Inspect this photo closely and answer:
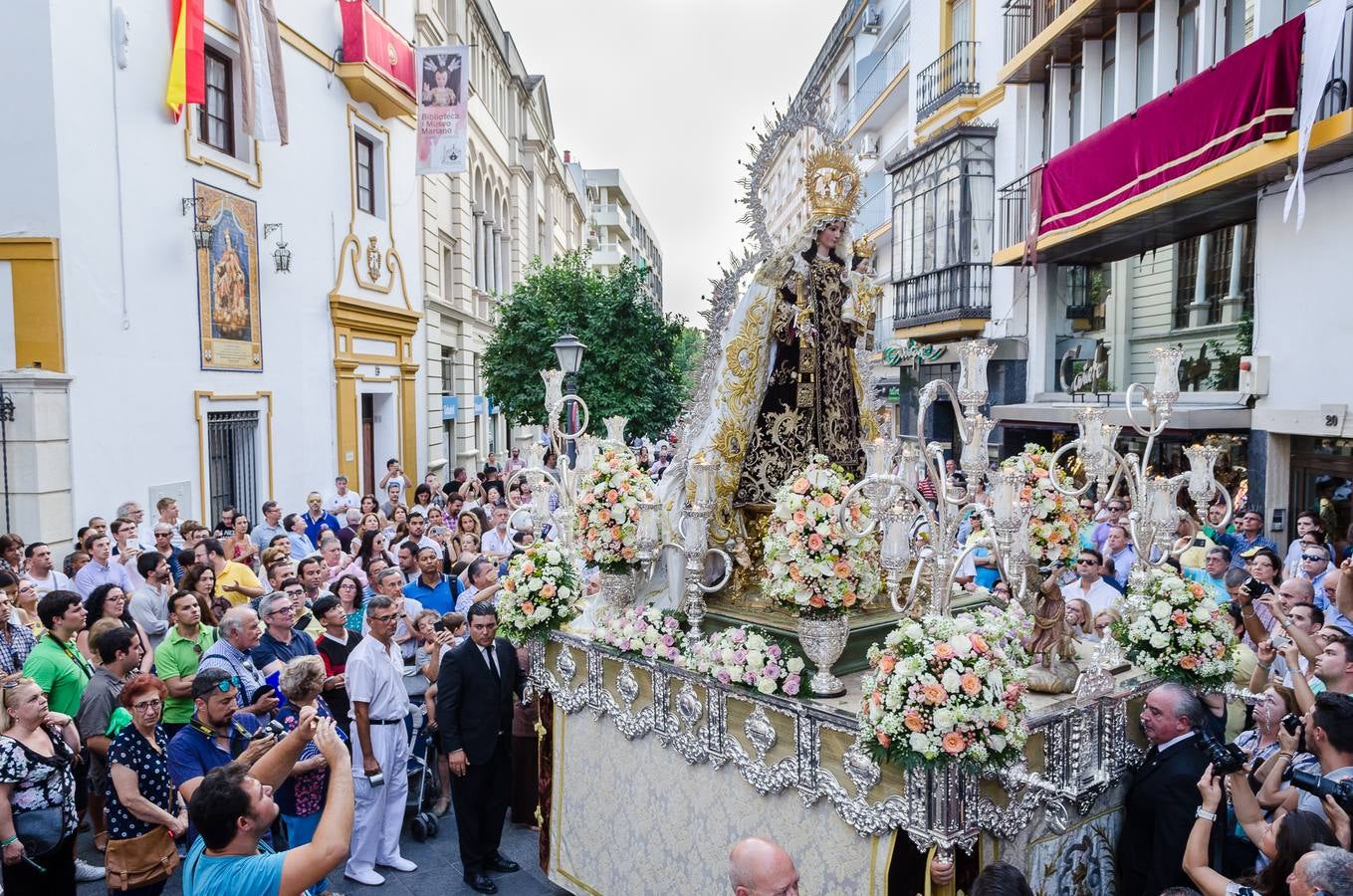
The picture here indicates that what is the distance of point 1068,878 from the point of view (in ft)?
A: 14.4

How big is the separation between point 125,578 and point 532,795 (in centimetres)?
421

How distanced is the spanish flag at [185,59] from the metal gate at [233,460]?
13.3ft

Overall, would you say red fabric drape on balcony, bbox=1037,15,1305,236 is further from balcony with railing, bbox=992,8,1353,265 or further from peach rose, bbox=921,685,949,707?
peach rose, bbox=921,685,949,707

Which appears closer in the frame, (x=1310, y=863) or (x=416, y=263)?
(x=1310, y=863)

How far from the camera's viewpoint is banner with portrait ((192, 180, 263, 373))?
40.1ft

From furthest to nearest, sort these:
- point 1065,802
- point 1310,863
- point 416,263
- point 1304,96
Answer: point 416,263
point 1304,96
point 1065,802
point 1310,863

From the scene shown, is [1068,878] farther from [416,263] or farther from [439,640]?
[416,263]

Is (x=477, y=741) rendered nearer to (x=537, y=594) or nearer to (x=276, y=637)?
(x=537, y=594)

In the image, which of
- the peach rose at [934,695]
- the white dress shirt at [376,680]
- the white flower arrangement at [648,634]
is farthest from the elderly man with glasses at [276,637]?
the peach rose at [934,695]

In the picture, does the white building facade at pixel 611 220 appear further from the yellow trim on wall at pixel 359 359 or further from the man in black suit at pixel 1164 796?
the man in black suit at pixel 1164 796

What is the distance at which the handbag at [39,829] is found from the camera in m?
4.41

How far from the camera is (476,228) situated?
2595cm

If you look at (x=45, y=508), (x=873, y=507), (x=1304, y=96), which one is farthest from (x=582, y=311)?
(x=873, y=507)

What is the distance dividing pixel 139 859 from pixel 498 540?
624 centimetres
